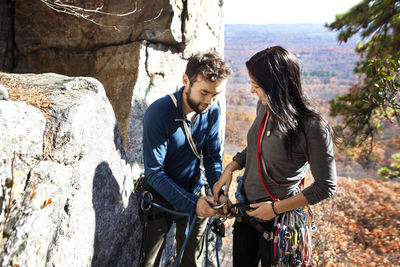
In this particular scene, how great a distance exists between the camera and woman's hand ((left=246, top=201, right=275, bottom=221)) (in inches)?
64.9

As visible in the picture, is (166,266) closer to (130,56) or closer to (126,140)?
(126,140)

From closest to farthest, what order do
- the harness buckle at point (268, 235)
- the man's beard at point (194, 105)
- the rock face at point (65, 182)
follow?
the rock face at point (65, 182) → the harness buckle at point (268, 235) → the man's beard at point (194, 105)

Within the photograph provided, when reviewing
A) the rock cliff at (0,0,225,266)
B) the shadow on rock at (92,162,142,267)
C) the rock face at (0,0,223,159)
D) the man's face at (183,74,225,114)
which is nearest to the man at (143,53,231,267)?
the man's face at (183,74,225,114)

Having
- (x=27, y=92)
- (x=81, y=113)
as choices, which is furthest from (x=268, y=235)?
(x=27, y=92)

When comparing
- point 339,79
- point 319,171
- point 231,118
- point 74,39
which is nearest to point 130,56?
point 74,39

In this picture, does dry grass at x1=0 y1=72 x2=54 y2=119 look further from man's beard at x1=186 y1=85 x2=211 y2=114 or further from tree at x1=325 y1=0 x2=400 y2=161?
tree at x1=325 y1=0 x2=400 y2=161

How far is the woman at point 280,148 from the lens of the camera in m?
1.49

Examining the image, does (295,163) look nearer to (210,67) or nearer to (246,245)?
(246,245)

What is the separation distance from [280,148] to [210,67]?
706 millimetres

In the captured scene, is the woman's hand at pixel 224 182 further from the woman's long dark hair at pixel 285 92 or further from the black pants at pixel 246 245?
the woman's long dark hair at pixel 285 92

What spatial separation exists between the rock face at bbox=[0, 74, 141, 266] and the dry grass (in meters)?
0.01

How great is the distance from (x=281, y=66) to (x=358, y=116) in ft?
15.1

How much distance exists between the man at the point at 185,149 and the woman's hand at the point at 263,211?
1.06ft

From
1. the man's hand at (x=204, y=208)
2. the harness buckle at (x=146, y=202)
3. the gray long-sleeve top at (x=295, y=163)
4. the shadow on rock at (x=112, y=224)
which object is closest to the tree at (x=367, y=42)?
the gray long-sleeve top at (x=295, y=163)
